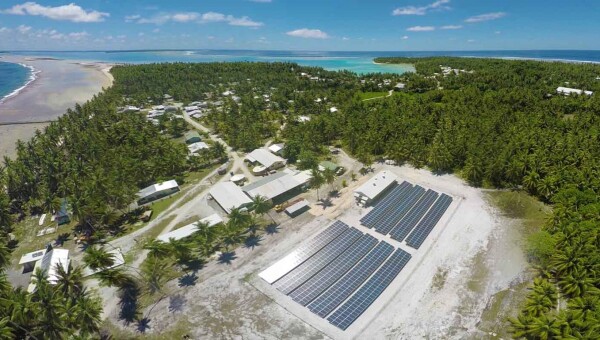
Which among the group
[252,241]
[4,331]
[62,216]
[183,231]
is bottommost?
[252,241]

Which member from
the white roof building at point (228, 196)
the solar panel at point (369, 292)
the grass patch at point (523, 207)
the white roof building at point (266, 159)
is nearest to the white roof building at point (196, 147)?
the white roof building at point (266, 159)

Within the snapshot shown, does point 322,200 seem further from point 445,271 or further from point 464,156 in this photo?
point 464,156

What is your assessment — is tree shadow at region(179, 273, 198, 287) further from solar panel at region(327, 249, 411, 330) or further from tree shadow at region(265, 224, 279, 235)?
solar panel at region(327, 249, 411, 330)

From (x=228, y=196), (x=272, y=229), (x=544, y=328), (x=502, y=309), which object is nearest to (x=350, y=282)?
(x=272, y=229)

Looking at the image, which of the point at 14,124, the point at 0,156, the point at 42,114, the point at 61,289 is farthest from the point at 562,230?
the point at 42,114

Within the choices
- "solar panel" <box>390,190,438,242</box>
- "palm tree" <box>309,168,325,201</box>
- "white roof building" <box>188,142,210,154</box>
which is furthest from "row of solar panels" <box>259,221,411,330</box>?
"white roof building" <box>188,142,210,154</box>

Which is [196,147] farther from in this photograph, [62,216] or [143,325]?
[143,325]
